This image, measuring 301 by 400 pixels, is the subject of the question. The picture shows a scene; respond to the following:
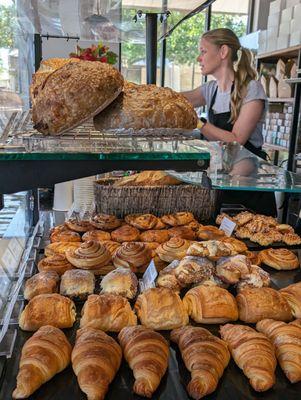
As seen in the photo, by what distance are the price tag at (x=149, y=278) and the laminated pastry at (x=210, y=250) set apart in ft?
0.49

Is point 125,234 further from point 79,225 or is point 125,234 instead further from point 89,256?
point 89,256

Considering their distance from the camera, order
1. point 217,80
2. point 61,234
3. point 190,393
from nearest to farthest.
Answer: point 190,393 < point 61,234 < point 217,80

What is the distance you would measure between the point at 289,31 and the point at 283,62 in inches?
15.4

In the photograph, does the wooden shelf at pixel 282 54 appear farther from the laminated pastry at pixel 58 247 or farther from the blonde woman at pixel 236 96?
the laminated pastry at pixel 58 247

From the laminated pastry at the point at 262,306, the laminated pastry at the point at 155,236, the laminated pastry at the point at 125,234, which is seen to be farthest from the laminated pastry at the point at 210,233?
the laminated pastry at the point at 262,306

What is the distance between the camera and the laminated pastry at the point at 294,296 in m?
1.17

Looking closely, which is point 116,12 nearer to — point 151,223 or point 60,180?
point 151,223

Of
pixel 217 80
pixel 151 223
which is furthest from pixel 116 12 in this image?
pixel 151 223

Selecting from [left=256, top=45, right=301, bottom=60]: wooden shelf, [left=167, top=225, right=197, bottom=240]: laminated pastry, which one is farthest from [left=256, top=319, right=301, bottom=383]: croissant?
[left=256, top=45, right=301, bottom=60]: wooden shelf

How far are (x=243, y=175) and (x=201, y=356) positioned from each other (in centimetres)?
78

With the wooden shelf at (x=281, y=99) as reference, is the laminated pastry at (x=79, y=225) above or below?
below

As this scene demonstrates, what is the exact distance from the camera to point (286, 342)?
101 centimetres

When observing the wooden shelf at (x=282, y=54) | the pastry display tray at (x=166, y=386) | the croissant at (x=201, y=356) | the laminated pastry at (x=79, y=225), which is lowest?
the pastry display tray at (x=166, y=386)

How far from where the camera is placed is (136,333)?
3.29 feet
